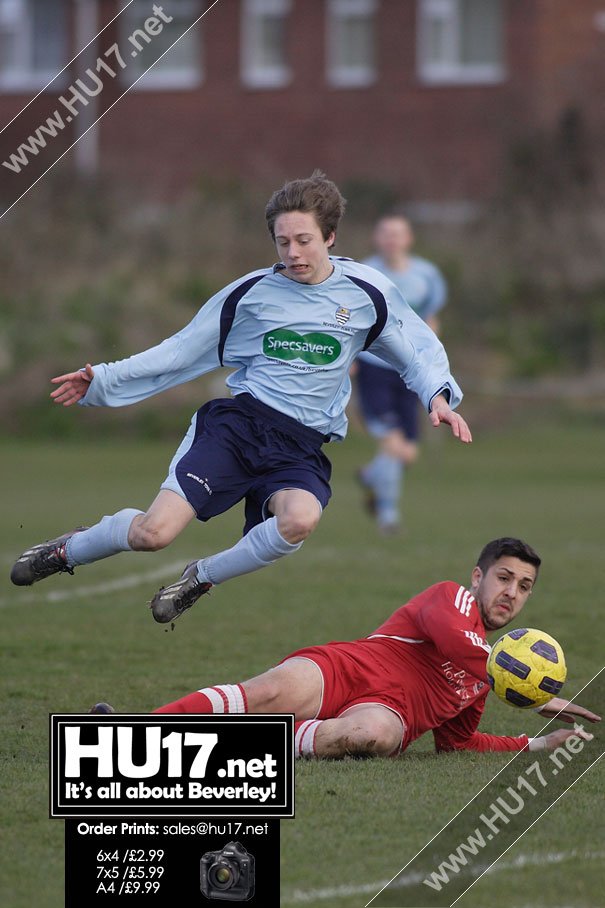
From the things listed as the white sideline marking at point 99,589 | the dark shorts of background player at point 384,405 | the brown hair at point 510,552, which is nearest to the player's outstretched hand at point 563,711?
the brown hair at point 510,552

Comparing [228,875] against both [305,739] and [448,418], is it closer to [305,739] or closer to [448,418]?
[305,739]

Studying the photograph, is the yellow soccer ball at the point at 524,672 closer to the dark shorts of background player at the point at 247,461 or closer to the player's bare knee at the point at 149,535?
the dark shorts of background player at the point at 247,461

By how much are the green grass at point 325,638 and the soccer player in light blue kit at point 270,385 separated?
809mm

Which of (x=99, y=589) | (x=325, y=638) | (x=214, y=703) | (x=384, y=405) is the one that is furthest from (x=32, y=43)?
(x=214, y=703)

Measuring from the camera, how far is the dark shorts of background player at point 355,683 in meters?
5.50

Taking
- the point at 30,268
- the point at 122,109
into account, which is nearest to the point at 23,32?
the point at 122,109

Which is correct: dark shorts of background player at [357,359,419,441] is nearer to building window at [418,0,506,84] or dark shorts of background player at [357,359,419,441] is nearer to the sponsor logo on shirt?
the sponsor logo on shirt

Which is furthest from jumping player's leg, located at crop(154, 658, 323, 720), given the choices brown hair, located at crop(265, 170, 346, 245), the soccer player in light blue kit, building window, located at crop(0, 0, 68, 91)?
building window, located at crop(0, 0, 68, 91)

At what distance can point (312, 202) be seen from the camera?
A: 6188 mm

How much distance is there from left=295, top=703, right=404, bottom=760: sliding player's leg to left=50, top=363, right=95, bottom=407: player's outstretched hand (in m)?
1.89

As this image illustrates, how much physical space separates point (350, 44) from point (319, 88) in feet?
3.82

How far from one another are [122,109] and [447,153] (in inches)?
289

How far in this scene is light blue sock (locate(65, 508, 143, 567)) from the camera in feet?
20.5

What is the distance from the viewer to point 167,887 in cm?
402
